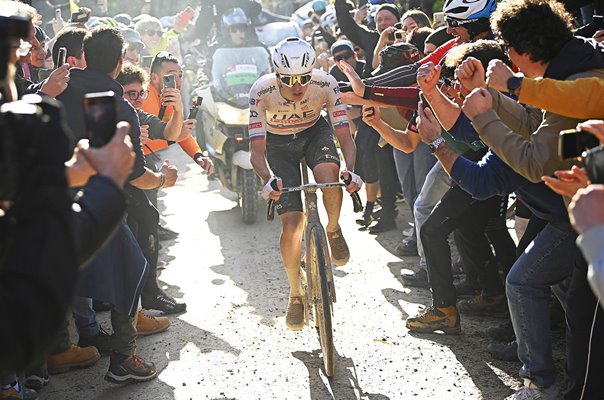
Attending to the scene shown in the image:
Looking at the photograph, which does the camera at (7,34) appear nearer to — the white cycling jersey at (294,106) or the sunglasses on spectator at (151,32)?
the white cycling jersey at (294,106)

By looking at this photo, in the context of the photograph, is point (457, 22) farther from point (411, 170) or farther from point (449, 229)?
point (411, 170)

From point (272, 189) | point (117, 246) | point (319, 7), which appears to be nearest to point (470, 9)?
point (272, 189)

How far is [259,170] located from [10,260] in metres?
3.85

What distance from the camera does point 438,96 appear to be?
5.09m

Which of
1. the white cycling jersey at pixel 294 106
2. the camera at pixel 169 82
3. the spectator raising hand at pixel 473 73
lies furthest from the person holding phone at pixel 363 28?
the spectator raising hand at pixel 473 73

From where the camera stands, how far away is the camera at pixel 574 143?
3285 mm

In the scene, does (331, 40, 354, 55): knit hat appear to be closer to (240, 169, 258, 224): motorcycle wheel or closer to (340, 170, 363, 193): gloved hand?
(240, 169, 258, 224): motorcycle wheel

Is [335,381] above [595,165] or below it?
below

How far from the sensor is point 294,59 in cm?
638

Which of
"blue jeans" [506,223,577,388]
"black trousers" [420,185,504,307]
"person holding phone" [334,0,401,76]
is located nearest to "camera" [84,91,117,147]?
"blue jeans" [506,223,577,388]

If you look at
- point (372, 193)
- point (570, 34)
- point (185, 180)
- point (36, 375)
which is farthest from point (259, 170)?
point (185, 180)

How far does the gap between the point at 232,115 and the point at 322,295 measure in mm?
4981

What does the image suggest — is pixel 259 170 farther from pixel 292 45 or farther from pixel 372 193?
pixel 372 193

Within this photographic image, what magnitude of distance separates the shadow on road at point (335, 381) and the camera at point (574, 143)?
252cm
